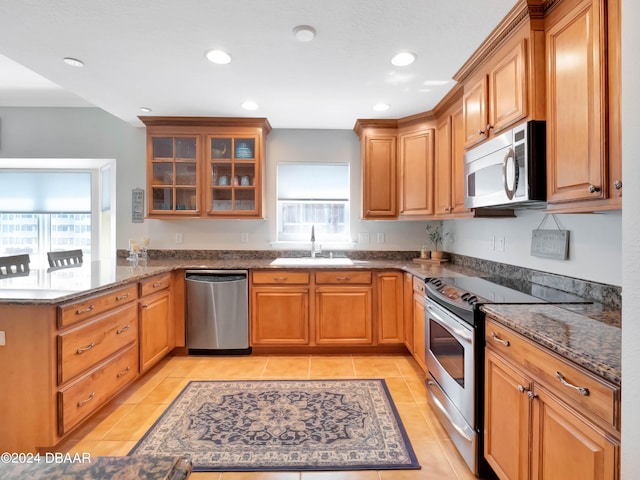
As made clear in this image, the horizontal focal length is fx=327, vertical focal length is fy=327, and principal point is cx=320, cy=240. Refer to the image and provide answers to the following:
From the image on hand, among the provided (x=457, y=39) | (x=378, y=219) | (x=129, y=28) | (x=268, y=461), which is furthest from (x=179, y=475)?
(x=378, y=219)

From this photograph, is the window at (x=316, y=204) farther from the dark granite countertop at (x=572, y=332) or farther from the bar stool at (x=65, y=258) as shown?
the dark granite countertop at (x=572, y=332)

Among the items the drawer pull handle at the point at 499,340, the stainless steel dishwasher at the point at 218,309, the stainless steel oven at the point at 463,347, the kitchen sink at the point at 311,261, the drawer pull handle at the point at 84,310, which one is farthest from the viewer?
the kitchen sink at the point at 311,261

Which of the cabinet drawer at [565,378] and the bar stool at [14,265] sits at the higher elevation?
the bar stool at [14,265]

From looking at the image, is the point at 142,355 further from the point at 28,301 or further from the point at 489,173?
the point at 489,173

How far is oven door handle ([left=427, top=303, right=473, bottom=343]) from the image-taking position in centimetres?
166

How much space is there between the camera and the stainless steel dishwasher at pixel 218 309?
313cm

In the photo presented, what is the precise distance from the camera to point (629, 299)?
2.58 feet

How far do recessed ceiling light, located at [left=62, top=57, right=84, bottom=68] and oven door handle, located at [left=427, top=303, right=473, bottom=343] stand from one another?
295cm

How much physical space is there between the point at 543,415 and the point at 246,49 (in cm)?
244

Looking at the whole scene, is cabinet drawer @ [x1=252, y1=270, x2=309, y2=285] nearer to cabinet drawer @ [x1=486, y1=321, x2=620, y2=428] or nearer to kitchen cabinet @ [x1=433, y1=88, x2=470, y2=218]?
kitchen cabinet @ [x1=433, y1=88, x2=470, y2=218]

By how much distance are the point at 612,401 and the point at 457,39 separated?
78.6 inches

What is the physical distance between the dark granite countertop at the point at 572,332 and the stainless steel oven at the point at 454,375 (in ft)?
0.89

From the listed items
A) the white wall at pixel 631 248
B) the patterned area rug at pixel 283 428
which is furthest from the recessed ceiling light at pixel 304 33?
the patterned area rug at pixel 283 428

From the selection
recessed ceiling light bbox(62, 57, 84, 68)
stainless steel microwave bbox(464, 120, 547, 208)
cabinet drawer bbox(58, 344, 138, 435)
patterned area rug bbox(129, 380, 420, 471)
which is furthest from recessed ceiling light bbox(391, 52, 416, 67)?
cabinet drawer bbox(58, 344, 138, 435)
